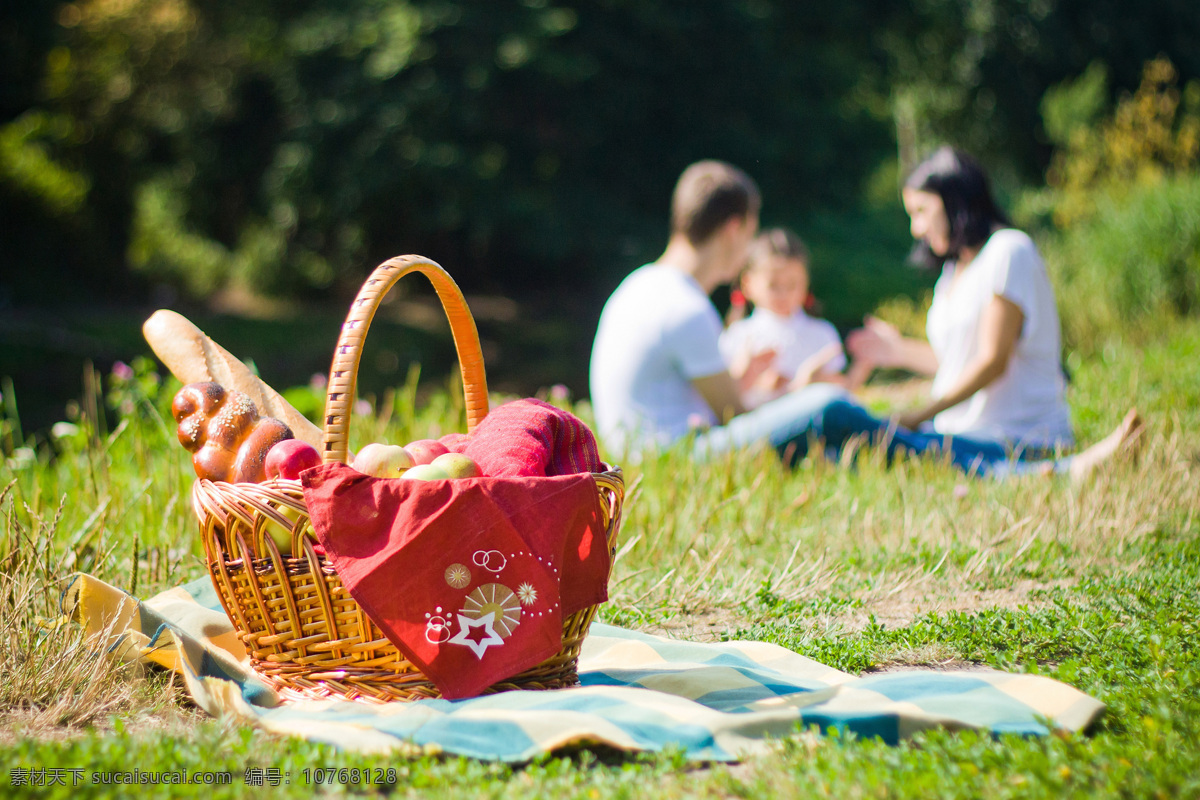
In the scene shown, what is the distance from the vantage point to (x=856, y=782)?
160 cm

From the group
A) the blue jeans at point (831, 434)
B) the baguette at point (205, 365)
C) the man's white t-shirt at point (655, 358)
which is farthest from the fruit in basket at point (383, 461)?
the blue jeans at point (831, 434)

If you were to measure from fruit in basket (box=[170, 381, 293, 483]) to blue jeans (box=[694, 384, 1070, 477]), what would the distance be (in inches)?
89.9

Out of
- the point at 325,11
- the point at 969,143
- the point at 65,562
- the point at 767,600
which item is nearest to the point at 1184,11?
the point at 969,143

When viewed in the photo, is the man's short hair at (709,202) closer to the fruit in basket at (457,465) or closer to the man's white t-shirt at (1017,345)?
the man's white t-shirt at (1017,345)

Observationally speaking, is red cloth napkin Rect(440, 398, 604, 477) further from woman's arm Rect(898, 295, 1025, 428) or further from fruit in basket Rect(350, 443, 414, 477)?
woman's arm Rect(898, 295, 1025, 428)

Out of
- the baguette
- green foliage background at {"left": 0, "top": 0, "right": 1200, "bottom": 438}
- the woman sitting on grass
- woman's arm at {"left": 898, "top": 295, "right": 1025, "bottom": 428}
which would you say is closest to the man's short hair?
the woman sitting on grass

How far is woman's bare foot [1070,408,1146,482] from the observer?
3934 mm

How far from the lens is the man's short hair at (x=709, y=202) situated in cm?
436

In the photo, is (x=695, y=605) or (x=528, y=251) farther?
(x=528, y=251)

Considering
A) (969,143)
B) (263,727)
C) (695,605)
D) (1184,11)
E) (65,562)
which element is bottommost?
(695,605)

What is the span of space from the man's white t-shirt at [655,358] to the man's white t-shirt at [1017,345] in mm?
1293

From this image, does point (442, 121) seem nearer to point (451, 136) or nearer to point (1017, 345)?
point (451, 136)

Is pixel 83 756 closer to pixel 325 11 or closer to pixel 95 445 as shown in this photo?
pixel 95 445

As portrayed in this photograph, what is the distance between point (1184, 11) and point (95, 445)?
23853 millimetres
